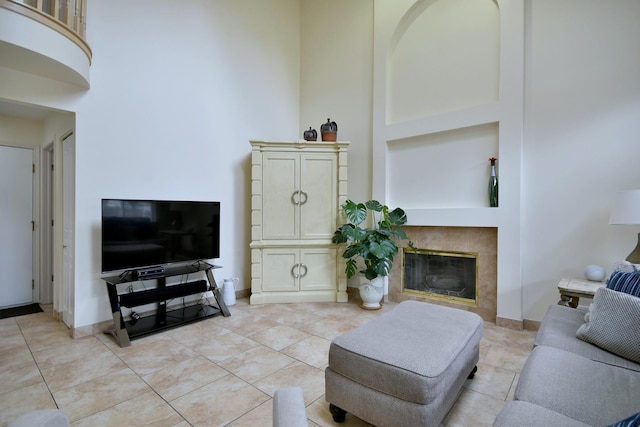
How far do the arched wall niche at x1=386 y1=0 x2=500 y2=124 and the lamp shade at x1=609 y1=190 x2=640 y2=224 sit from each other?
1.52m

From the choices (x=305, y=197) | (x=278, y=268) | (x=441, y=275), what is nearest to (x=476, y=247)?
(x=441, y=275)

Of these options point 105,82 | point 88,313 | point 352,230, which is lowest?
point 88,313

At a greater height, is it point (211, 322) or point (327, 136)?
point (327, 136)

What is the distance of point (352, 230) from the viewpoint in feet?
11.9

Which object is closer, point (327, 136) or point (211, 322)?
point (211, 322)

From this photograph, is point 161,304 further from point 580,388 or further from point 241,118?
point 580,388

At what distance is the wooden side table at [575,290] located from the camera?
232cm

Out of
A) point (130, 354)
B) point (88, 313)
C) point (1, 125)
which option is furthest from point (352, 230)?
point (1, 125)

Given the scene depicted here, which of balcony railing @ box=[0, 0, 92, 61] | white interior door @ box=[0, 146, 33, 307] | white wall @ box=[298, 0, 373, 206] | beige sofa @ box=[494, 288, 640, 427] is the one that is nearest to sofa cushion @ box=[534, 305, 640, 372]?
beige sofa @ box=[494, 288, 640, 427]

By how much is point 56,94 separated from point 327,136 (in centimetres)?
276

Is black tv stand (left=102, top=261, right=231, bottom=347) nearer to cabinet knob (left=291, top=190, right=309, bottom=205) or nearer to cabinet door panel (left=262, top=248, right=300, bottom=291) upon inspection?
cabinet door panel (left=262, top=248, right=300, bottom=291)

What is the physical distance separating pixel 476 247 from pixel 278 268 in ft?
7.67

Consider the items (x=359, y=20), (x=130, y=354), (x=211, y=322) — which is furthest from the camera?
(x=359, y=20)

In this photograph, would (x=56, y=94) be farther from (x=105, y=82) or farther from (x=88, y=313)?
(x=88, y=313)
